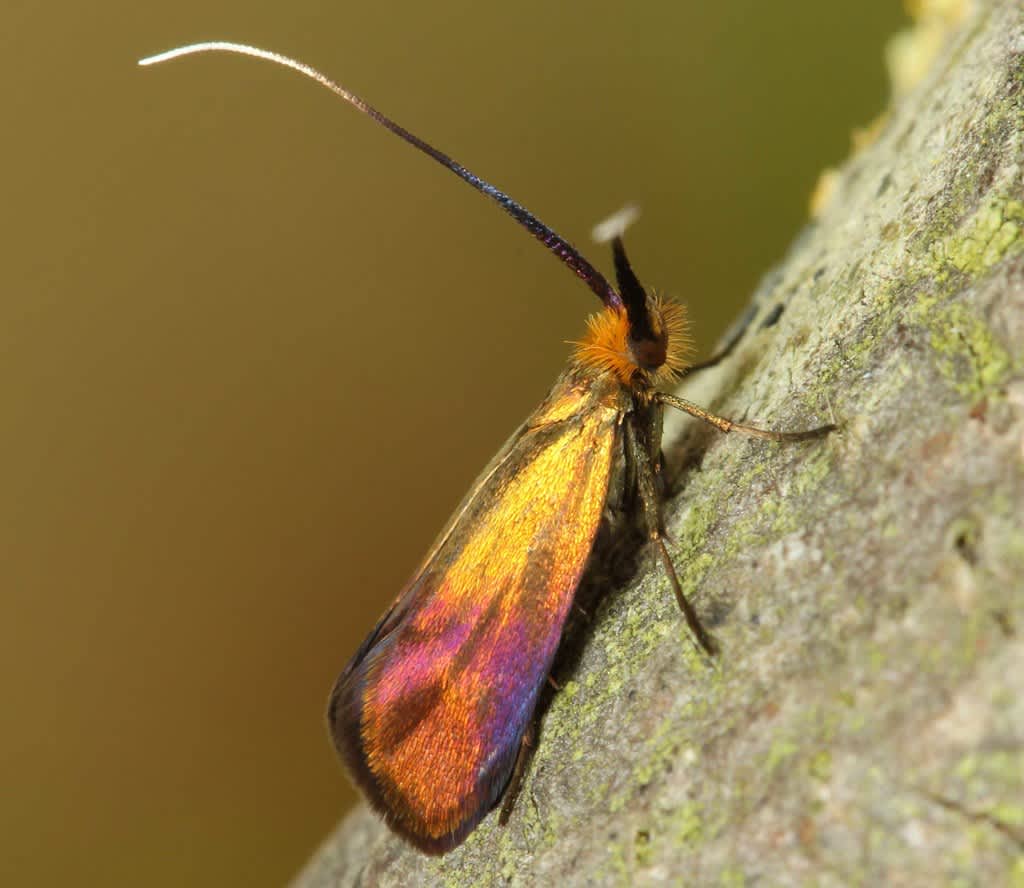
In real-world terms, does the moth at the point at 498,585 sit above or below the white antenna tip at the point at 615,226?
below

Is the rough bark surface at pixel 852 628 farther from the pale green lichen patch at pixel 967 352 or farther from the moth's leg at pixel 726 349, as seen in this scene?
the moth's leg at pixel 726 349

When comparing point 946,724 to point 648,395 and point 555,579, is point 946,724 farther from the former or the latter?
point 648,395

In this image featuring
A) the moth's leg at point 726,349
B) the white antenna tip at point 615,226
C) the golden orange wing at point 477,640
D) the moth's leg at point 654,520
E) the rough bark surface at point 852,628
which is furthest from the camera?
the moth's leg at point 726,349

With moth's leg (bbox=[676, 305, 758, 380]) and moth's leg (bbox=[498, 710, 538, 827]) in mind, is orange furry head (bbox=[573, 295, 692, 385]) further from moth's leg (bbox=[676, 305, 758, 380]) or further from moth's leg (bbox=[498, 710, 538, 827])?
moth's leg (bbox=[498, 710, 538, 827])

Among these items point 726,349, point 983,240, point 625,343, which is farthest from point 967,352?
point 726,349

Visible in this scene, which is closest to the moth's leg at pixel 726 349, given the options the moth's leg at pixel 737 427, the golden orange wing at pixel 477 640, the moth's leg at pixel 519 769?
the moth's leg at pixel 737 427

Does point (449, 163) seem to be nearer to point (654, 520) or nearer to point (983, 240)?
point (654, 520)
